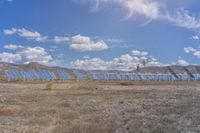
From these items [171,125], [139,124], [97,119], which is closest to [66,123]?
[97,119]

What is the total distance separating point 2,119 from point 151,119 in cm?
1060

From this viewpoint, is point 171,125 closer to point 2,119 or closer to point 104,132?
point 104,132

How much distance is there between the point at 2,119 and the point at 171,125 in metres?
12.3

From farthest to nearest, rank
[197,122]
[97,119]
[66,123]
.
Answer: [97,119], [66,123], [197,122]

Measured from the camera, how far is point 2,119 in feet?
92.4

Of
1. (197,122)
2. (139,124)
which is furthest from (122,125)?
(197,122)

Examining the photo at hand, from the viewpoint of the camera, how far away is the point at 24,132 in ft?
73.9

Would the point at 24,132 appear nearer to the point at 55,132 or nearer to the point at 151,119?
the point at 55,132

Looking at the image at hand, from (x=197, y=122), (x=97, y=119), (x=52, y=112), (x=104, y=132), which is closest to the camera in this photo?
(x=104, y=132)

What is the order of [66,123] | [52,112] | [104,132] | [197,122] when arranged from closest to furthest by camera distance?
[104,132] < [197,122] < [66,123] < [52,112]

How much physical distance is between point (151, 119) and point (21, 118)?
956 centimetres

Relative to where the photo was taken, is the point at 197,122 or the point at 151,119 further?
the point at 151,119

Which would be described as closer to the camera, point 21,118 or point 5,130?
point 5,130

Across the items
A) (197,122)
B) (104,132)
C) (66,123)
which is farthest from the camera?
(66,123)
